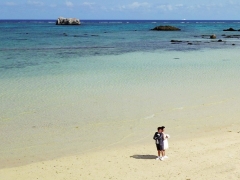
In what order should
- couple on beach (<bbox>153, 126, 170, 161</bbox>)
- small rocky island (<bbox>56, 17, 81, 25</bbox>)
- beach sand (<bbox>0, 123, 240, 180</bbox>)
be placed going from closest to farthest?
1. beach sand (<bbox>0, 123, 240, 180</bbox>)
2. couple on beach (<bbox>153, 126, 170, 161</bbox>)
3. small rocky island (<bbox>56, 17, 81, 25</bbox>)

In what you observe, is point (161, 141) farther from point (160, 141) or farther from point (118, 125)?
point (118, 125)

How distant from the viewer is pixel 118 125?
13898mm

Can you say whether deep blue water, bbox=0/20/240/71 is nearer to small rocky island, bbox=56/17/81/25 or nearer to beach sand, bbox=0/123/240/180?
beach sand, bbox=0/123/240/180

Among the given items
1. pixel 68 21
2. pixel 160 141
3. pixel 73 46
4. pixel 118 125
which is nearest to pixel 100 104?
pixel 118 125

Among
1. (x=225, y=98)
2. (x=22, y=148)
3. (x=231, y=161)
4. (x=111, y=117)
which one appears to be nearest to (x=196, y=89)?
(x=225, y=98)

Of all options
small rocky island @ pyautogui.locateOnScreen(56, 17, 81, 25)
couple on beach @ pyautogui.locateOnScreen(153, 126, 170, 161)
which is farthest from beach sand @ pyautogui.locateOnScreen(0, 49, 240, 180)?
small rocky island @ pyautogui.locateOnScreen(56, 17, 81, 25)

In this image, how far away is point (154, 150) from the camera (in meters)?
11.2

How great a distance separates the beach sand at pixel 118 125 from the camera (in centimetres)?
982

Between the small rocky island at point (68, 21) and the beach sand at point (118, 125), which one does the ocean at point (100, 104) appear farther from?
the small rocky island at point (68, 21)

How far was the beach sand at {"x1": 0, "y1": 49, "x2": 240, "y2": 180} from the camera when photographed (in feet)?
32.2

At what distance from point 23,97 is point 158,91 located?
284 inches

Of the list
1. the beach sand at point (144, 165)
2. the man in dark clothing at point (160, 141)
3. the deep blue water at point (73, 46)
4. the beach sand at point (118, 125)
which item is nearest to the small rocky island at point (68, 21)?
the deep blue water at point (73, 46)

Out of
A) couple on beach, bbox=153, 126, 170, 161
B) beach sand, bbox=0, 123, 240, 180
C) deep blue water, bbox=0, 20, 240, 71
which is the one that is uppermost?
deep blue water, bbox=0, 20, 240, 71

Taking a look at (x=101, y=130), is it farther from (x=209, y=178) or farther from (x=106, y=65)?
(x=106, y=65)
